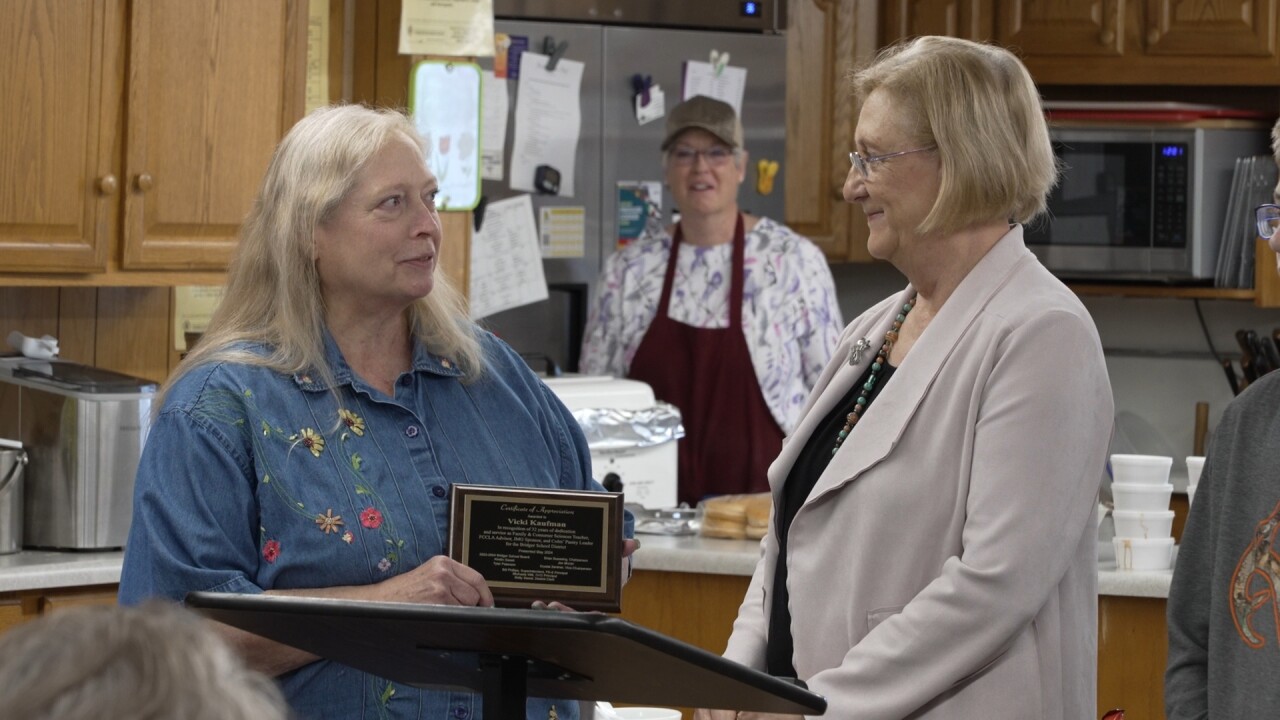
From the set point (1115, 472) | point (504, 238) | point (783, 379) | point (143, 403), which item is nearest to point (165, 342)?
point (143, 403)

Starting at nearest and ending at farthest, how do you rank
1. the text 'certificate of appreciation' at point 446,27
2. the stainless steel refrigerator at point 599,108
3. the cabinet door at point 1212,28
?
the text 'certificate of appreciation' at point 446,27
the stainless steel refrigerator at point 599,108
the cabinet door at point 1212,28

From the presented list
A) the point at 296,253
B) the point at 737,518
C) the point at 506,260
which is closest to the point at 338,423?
the point at 296,253

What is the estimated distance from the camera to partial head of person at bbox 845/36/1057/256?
76.1 inches

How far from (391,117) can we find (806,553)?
2.46ft

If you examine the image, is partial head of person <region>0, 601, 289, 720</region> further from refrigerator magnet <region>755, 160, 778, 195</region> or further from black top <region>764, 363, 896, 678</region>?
refrigerator magnet <region>755, 160, 778, 195</region>

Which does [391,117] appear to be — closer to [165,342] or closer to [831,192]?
[165,342]

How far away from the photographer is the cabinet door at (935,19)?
4.94 m

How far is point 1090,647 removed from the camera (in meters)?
1.90

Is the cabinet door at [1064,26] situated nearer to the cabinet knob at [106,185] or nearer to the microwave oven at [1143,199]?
the microwave oven at [1143,199]

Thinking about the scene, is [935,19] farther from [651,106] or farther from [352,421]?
[352,421]

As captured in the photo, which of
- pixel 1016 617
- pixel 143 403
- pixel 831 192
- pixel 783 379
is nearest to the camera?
pixel 1016 617

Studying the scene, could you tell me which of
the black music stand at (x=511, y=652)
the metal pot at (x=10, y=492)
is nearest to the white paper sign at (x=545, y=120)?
the metal pot at (x=10, y=492)

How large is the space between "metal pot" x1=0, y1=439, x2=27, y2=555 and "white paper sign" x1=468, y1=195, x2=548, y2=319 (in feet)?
4.82

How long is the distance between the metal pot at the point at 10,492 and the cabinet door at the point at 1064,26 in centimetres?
304
